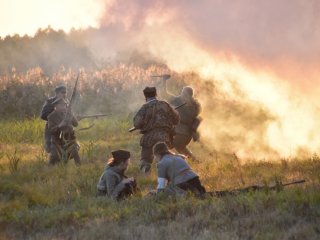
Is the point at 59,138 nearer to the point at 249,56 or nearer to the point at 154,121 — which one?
the point at 154,121

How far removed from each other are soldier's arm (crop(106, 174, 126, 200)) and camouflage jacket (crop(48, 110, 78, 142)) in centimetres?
398

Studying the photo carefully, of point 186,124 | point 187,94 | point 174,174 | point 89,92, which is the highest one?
point 89,92

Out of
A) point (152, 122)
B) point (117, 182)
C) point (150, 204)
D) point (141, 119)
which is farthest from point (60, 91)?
point (150, 204)

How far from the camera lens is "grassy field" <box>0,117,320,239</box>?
762cm

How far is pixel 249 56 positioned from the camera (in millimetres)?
16609

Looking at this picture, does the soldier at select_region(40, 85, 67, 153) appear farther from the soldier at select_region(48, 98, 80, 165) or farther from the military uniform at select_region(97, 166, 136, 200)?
the military uniform at select_region(97, 166, 136, 200)

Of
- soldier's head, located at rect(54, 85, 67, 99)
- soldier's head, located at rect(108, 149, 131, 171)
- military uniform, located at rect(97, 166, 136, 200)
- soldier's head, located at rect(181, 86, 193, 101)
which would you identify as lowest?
military uniform, located at rect(97, 166, 136, 200)

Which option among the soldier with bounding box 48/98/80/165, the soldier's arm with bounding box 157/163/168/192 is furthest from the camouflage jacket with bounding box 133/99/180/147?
the soldier's arm with bounding box 157/163/168/192

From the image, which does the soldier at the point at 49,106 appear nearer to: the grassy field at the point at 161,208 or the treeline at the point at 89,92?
the grassy field at the point at 161,208

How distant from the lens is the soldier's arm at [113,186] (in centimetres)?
1011

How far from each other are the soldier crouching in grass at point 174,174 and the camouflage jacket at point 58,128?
14.5ft

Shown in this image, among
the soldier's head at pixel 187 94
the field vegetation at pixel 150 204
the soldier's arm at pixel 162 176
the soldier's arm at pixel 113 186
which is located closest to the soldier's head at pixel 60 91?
the field vegetation at pixel 150 204

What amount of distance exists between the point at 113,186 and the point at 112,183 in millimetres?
55

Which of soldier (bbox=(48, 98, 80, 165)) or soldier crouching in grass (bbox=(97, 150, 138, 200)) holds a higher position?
soldier (bbox=(48, 98, 80, 165))
